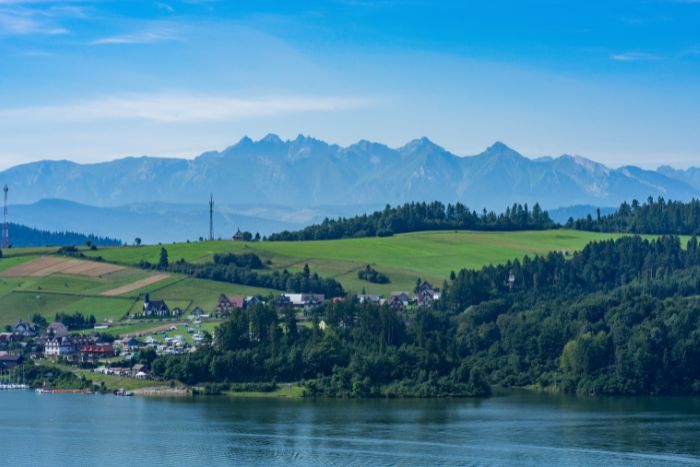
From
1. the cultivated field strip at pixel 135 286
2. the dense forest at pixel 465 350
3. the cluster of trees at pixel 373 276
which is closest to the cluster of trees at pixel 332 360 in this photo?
the dense forest at pixel 465 350

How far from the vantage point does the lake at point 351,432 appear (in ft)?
242

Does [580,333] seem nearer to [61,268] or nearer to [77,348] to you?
[77,348]

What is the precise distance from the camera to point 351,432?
83188 millimetres

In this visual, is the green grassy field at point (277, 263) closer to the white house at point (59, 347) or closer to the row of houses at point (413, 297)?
the row of houses at point (413, 297)

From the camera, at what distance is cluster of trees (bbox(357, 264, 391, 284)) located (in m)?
164

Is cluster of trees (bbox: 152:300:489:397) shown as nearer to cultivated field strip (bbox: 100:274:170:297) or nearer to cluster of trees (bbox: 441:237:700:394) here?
cluster of trees (bbox: 441:237:700:394)

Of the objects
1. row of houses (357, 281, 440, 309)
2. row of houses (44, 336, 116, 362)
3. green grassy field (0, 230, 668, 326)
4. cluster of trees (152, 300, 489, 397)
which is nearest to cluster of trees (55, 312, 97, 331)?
green grassy field (0, 230, 668, 326)

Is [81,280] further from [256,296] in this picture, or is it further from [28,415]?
[28,415]

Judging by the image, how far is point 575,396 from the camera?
10975 centimetres

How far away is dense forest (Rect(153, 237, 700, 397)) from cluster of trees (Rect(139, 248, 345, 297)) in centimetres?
2161

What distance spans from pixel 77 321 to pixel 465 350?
1694 inches

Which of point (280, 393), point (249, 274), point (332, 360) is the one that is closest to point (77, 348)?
point (280, 393)

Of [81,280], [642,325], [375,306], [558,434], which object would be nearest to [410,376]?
[375,306]

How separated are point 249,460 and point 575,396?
43.0 metres
